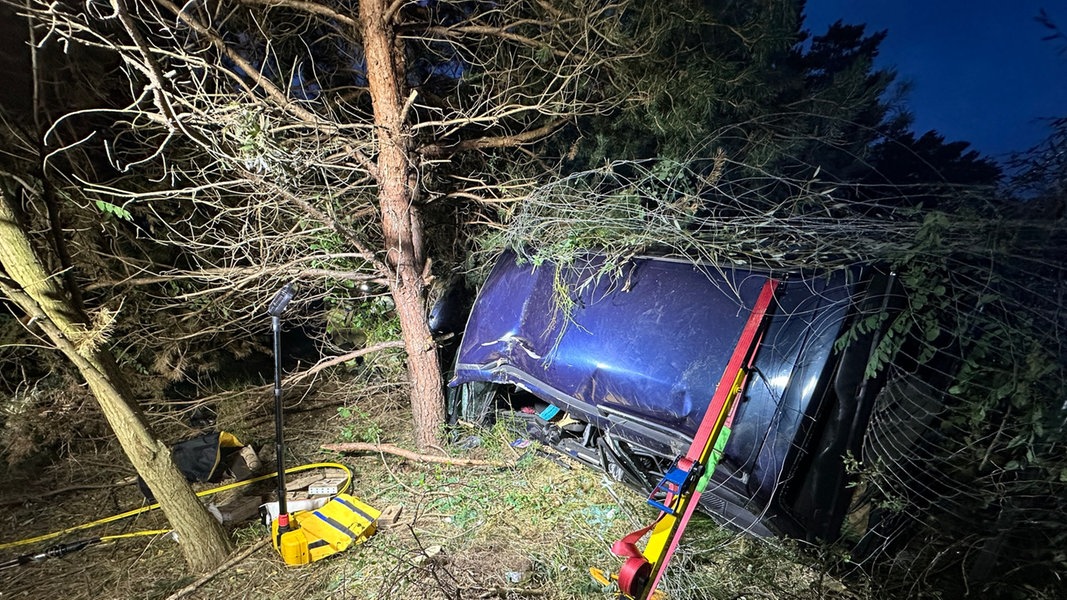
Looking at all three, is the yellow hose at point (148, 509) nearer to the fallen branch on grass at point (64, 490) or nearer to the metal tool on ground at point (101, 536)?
the metal tool on ground at point (101, 536)

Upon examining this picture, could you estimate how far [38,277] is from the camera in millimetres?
2271

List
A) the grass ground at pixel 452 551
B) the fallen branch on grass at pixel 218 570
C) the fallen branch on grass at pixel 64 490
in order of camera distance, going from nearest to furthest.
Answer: the grass ground at pixel 452 551 → the fallen branch on grass at pixel 218 570 → the fallen branch on grass at pixel 64 490

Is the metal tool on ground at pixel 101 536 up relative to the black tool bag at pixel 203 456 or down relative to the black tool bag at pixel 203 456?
down

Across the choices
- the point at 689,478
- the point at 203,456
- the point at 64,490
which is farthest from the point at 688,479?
the point at 64,490

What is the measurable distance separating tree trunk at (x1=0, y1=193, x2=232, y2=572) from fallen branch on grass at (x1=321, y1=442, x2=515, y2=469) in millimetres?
1308

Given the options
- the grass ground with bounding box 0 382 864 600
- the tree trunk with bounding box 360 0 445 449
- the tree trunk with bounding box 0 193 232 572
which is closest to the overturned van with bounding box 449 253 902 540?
the grass ground with bounding box 0 382 864 600

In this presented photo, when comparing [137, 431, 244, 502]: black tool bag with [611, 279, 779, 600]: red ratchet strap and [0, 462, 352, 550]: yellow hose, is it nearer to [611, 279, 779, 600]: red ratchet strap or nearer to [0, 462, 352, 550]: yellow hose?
[0, 462, 352, 550]: yellow hose

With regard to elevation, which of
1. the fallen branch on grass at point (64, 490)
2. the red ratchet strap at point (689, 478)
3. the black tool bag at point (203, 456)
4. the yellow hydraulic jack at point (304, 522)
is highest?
the red ratchet strap at point (689, 478)

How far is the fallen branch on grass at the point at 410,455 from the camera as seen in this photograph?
3920 millimetres

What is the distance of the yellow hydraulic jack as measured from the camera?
2.90m

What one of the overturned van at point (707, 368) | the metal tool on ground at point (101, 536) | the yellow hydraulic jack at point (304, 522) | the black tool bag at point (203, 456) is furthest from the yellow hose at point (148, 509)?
the overturned van at point (707, 368)

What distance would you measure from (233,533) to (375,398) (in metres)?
2.02

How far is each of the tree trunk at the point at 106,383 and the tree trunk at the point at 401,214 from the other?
1773 millimetres

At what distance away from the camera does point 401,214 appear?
372 cm
